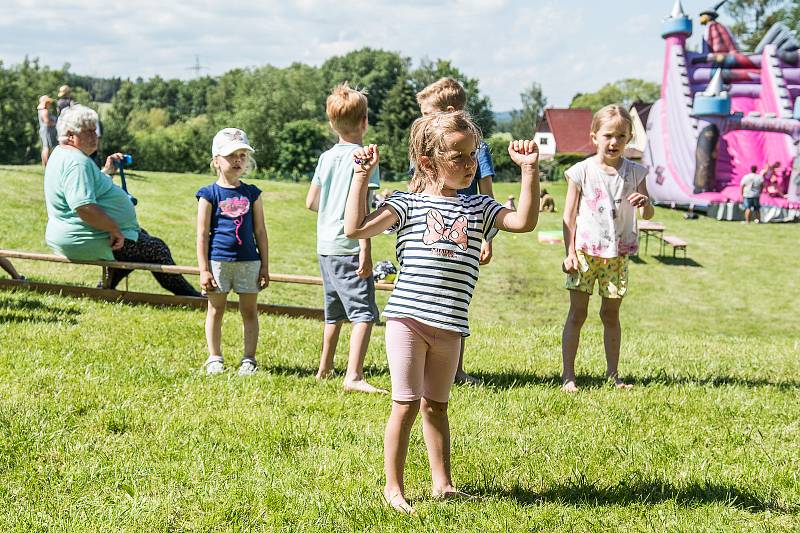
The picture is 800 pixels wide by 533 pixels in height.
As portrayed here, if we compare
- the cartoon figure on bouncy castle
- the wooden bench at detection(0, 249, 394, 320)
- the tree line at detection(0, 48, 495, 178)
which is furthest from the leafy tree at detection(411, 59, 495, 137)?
the wooden bench at detection(0, 249, 394, 320)

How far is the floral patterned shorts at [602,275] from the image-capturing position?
227 inches

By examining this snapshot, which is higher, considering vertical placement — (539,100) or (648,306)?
(539,100)

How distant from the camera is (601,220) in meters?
5.71

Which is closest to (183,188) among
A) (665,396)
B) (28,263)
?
(28,263)

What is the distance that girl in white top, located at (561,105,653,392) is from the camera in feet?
18.7

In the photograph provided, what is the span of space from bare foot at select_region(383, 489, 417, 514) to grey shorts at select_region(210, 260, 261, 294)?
2646mm

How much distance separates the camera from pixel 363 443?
4.33 metres

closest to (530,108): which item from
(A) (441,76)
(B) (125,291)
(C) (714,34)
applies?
(A) (441,76)

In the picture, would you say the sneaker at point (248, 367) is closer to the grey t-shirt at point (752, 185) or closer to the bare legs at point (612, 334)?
the bare legs at point (612, 334)

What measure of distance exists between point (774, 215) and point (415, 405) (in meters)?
27.2

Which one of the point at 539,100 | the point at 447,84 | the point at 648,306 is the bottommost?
the point at 648,306

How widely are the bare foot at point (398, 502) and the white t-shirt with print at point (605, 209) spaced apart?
283cm

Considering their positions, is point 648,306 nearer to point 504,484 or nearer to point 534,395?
point 534,395

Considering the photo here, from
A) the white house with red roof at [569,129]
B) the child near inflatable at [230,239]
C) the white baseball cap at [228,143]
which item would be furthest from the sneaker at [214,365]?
the white house with red roof at [569,129]
